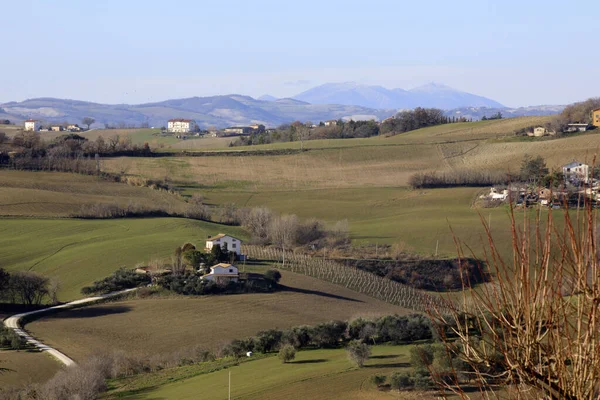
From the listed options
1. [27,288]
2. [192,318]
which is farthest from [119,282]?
[192,318]

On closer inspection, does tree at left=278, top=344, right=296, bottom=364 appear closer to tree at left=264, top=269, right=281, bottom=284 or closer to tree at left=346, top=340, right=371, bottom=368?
tree at left=346, top=340, right=371, bottom=368

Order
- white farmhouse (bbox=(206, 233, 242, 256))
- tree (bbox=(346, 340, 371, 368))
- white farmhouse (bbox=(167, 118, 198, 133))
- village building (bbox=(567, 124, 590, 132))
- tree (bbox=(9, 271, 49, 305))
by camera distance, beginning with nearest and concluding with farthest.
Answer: tree (bbox=(346, 340, 371, 368)) → tree (bbox=(9, 271, 49, 305)) → white farmhouse (bbox=(206, 233, 242, 256)) → village building (bbox=(567, 124, 590, 132)) → white farmhouse (bbox=(167, 118, 198, 133))

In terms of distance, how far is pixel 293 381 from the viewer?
27.2 meters

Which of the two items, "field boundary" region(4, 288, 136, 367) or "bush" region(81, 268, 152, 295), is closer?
"field boundary" region(4, 288, 136, 367)

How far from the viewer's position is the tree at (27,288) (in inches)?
1672

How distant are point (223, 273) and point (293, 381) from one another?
1789 cm

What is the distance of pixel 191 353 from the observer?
110 feet

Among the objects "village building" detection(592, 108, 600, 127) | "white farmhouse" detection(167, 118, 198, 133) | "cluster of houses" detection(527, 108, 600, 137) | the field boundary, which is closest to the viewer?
the field boundary

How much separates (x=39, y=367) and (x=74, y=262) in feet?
66.7

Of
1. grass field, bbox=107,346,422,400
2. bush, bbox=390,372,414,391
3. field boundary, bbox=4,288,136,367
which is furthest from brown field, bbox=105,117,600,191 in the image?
bush, bbox=390,372,414,391

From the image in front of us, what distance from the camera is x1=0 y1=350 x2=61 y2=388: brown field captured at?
28.0m

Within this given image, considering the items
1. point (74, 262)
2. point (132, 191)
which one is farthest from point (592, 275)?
point (132, 191)

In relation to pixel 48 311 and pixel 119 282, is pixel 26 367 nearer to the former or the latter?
pixel 48 311

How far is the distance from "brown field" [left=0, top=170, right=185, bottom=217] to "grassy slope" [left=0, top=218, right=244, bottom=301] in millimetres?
3284
